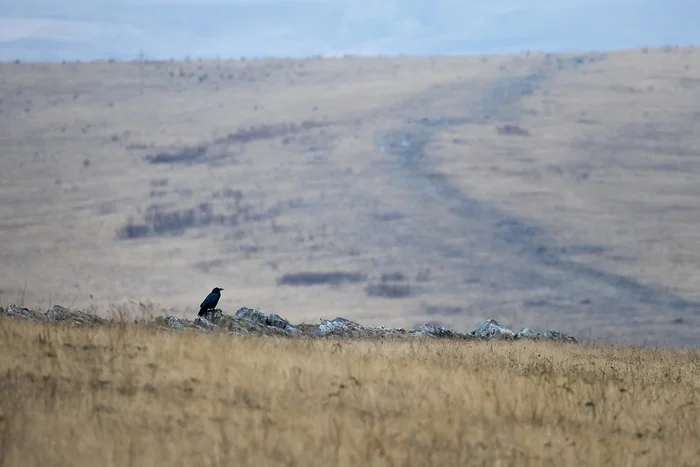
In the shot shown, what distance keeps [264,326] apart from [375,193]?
227 feet

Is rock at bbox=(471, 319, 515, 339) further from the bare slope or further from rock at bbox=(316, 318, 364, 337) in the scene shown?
the bare slope

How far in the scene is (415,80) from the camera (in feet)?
397

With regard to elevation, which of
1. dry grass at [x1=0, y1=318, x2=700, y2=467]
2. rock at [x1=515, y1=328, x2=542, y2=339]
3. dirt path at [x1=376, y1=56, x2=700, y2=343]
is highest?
dirt path at [x1=376, y1=56, x2=700, y2=343]

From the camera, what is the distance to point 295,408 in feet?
27.7

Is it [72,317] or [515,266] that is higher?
[515,266]

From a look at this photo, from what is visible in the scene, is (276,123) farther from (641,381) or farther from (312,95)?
(641,381)

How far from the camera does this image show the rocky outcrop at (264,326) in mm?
14805

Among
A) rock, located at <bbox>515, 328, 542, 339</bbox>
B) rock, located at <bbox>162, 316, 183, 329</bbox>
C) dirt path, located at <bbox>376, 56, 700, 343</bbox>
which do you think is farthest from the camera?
dirt path, located at <bbox>376, 56, 700, 343</bbox>

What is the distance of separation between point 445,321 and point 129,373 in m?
53.4

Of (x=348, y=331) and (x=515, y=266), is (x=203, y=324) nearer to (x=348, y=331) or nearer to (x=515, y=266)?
(x=348, y=331)

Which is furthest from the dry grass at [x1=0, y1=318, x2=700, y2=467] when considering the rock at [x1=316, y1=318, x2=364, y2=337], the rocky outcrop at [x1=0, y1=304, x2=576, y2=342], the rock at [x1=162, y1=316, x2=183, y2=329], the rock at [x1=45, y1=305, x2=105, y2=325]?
the rock at [x1=316, y1=318, x2=364, y2=337]

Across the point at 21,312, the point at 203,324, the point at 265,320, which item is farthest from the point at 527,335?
the point at 21,312

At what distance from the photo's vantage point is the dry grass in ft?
23.4

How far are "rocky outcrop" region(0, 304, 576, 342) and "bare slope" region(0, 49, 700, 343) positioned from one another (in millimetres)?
31570
